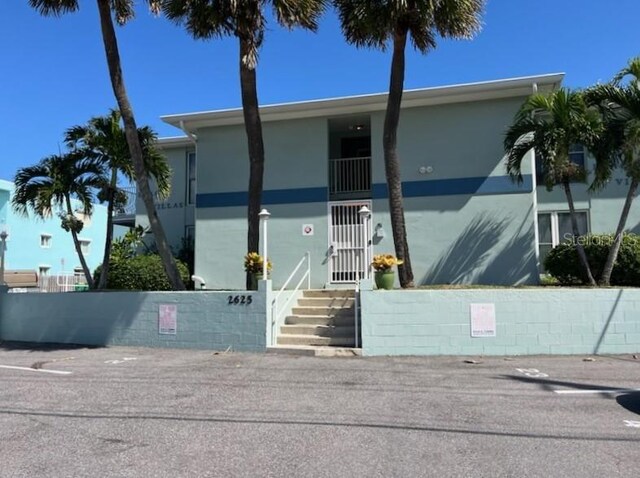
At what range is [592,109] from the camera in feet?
42.1

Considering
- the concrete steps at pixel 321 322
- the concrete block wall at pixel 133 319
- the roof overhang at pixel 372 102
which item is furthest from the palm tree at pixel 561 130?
the concrete block wall at pixel 133 319

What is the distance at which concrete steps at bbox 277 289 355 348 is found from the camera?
11.8 m

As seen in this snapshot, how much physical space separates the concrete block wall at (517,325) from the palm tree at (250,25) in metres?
3.77

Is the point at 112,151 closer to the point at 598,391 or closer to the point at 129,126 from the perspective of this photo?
the point at 129,126

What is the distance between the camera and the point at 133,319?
13.0 metres

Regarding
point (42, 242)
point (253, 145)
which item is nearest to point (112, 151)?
point (253, 145)

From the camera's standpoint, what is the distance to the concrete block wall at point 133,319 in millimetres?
11859

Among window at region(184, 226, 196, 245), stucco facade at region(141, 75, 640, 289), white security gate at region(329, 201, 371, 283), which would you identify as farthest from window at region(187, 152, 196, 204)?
white security gate at region(329, 201, 371, 283)

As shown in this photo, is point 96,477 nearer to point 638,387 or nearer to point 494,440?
point 494,440

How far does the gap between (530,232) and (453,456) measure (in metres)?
11.0

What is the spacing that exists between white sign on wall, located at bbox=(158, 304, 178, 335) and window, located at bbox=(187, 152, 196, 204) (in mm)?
8245

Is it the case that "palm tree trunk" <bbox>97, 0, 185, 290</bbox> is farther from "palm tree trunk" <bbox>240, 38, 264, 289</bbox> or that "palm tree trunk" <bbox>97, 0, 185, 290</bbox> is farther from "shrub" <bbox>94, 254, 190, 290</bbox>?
"shrub" <bbox>94, 254, 190, 290</bbox>

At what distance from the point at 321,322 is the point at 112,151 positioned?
7.49 meters

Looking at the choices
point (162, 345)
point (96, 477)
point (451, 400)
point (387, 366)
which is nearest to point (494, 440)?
point (451, 400)
